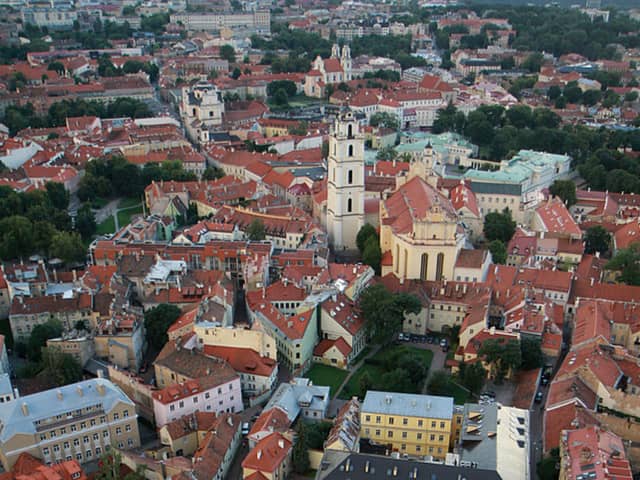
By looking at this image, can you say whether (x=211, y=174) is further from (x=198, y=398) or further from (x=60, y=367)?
(x=198, y=398)

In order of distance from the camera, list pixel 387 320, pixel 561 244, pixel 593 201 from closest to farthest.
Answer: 1. pixel 387 320
2. pixel 561 244
3. pixel 593 201

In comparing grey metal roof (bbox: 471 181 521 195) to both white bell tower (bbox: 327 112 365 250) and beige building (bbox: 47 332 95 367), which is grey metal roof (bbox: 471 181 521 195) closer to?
white bell tower (bbox: 327 112 365 250)

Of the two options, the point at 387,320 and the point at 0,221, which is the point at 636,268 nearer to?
the point at 387,320

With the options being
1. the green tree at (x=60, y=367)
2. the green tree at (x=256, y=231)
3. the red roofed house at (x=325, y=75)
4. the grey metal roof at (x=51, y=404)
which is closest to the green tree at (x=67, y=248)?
the green tree at (x=256, y=231)

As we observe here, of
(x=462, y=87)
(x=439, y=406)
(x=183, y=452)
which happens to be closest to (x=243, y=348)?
(x=183, y=452)

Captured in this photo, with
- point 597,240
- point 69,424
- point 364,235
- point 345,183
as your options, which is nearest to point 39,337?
point 69,424
